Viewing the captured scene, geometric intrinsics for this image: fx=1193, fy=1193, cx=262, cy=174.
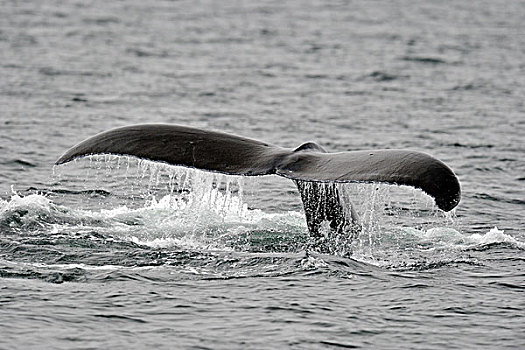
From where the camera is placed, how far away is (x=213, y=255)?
8789 millimetres

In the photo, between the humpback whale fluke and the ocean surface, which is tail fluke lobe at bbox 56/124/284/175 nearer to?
the humpback whale fluke

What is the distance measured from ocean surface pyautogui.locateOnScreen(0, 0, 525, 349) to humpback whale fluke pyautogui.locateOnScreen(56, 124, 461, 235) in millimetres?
280

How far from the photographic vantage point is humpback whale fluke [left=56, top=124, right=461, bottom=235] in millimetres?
7125

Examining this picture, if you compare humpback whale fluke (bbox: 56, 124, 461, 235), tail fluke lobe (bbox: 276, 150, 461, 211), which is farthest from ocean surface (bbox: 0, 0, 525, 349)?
tail fluke lobe (bbox: 276, 150, 461, 211)

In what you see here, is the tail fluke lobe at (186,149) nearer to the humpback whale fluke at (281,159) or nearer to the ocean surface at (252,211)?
the humpback whale fluke at (281,159)

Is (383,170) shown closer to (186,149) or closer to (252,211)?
(186,149)

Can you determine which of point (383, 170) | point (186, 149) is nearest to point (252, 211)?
point (186, 149)

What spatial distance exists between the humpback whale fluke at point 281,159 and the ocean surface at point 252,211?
11.0 inches

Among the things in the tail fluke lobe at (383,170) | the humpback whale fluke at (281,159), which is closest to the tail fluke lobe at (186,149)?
the humpback whale fluke at (281,159)

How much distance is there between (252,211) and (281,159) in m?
2.86

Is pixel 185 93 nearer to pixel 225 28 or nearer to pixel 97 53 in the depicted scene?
pixel 97 53

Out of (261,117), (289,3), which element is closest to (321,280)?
(261,117)

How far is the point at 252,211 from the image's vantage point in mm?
10500

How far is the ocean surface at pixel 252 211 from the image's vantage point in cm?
750
